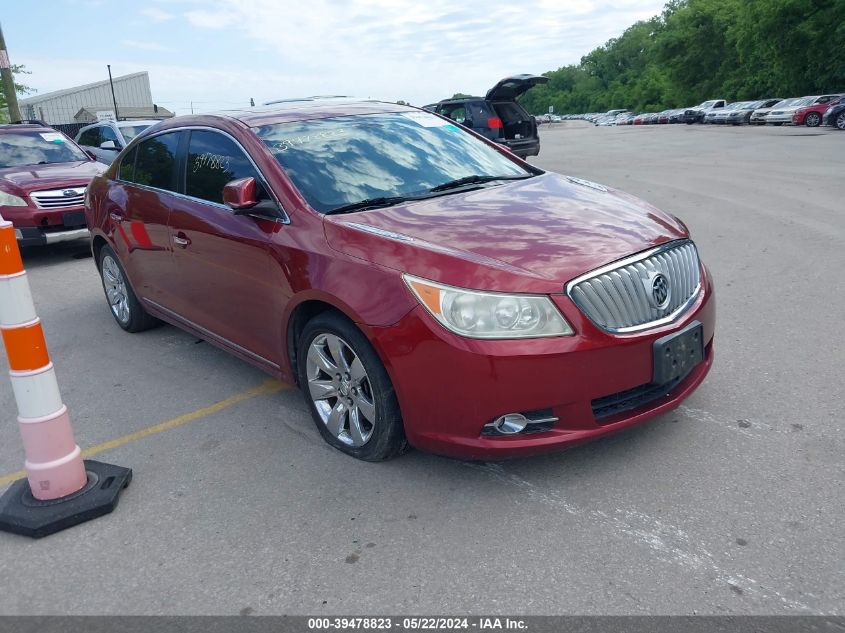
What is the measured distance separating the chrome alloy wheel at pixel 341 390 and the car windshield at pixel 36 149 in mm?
8379

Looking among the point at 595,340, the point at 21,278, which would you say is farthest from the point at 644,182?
the point at 21,278

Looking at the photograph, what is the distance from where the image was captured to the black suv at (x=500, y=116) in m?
17.4

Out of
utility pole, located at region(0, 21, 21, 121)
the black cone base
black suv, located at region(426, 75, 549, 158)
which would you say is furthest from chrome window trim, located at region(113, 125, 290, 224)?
utility pole, located at region(0, 21, 21, 121)

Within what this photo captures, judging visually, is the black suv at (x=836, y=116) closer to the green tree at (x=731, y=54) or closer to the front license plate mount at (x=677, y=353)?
the green tree at (x=731, y=54)

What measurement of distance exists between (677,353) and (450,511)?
48.6 inches

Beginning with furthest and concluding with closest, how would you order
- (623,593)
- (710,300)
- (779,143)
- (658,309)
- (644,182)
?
(779,143) < (644,182) < (710,300) < (658,309) < (623,593)

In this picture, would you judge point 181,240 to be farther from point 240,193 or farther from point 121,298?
point 121,298

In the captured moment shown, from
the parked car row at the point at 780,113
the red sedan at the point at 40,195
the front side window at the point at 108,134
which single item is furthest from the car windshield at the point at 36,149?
the parked car row at the point at 780,113

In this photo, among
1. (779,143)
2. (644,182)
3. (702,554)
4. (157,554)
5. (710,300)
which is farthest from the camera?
Answer: (779,143)

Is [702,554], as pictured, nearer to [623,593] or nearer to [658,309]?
[623,593]

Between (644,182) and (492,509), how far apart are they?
38.4 feet

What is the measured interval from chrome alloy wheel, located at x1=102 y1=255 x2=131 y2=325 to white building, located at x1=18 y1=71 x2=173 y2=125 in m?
50.7

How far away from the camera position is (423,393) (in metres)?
3.05

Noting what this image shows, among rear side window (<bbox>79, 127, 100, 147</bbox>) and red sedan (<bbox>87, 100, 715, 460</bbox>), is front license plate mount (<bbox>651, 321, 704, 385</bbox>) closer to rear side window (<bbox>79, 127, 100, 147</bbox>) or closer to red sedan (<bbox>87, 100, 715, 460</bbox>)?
red sedan (<bbox>87, 100, 715, 460</bbox>)
